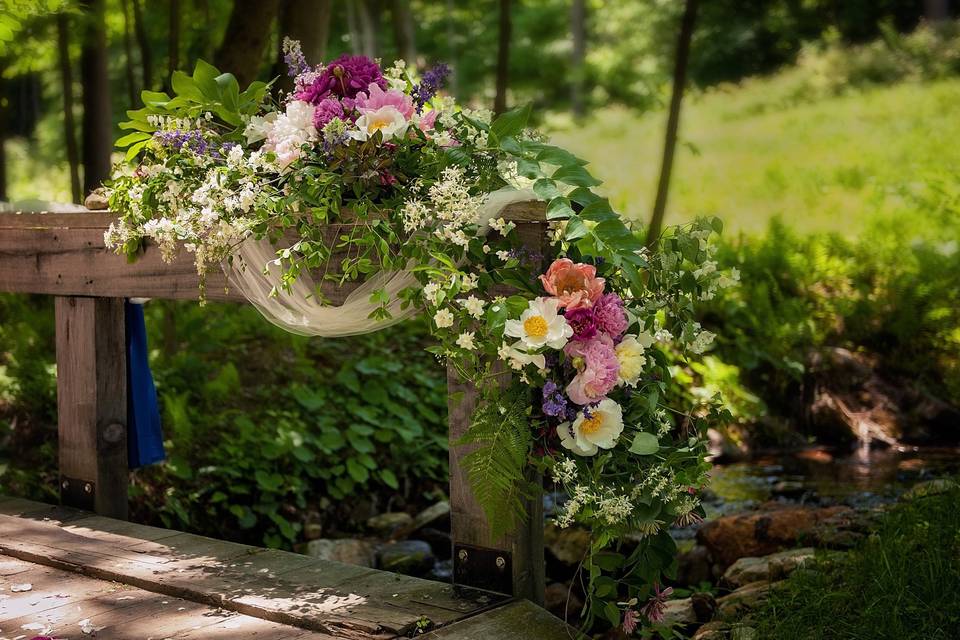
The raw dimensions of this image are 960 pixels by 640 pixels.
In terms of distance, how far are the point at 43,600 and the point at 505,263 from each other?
1.92m

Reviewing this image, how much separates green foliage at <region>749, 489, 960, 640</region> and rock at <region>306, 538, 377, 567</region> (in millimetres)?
2544

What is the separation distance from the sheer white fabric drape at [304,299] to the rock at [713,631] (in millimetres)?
1593

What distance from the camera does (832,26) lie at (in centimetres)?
2734

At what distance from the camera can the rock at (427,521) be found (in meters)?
6.56

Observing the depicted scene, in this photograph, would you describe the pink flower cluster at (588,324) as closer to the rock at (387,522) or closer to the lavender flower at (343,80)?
the lavender flower at (343,80)

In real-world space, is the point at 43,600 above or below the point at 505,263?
below

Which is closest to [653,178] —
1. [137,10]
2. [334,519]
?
[137,10]

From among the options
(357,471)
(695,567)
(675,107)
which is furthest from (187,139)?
(675,107)

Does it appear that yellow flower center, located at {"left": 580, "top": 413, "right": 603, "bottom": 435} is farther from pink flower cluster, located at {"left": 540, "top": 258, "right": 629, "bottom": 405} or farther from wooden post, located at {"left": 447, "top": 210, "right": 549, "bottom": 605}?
wooden post, located at {"left": 447, "top": 210, "right": 549, "bottom": 605}

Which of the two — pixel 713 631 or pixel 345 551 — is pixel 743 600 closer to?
pixel 713 631

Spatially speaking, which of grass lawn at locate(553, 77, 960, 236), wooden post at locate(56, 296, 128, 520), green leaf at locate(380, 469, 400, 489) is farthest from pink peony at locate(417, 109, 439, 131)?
grass lawn at locate(553, 77, 960, 236)

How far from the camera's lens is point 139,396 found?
5117mm

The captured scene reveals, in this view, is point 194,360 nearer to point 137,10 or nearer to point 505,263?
point 137,10

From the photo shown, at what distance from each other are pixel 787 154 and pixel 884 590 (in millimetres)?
15540
